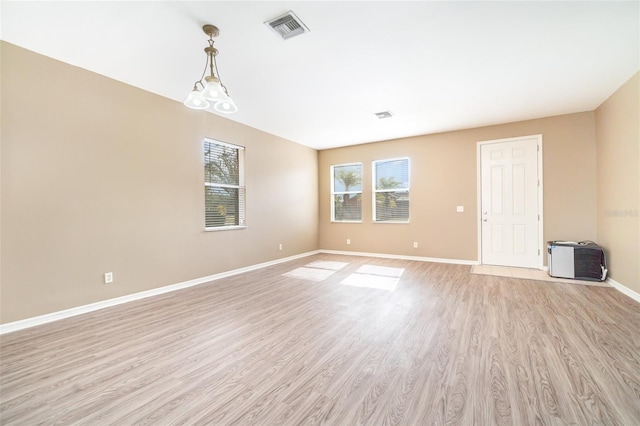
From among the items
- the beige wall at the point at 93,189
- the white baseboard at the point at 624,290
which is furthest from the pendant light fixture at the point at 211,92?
the white baseboard at the point at 624,290

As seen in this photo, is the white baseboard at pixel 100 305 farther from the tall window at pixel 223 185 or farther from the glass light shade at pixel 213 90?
the glass light shade at pixel 213 90

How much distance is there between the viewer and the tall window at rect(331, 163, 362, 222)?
22.5 ft

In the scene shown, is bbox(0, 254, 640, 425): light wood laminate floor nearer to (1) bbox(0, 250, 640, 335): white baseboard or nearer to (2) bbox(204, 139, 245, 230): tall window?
(1) bbox(0, 250, 640, 335): white baseboard

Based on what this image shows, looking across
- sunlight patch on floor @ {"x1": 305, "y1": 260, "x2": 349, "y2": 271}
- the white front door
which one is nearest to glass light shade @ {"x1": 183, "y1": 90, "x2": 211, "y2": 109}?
sunlight patch on floor @ {"x1": 305, "y1": 260, "x2": 349, "y2": 271}

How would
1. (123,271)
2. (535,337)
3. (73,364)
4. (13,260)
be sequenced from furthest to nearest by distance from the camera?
(123,271)
(13,260)
(535,337)
(73,364)

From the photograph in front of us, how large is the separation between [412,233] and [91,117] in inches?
230

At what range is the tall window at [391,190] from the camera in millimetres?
6176

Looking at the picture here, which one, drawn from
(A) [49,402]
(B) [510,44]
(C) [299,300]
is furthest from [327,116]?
(A) [49,402]

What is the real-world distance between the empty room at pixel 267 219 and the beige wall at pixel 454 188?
0.16 ft

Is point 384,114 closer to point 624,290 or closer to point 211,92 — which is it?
point 211,92

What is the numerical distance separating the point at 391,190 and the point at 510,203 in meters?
2.35

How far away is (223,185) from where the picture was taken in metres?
4.68

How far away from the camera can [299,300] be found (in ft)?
11.1

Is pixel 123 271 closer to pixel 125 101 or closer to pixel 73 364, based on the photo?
pixel 73 364
